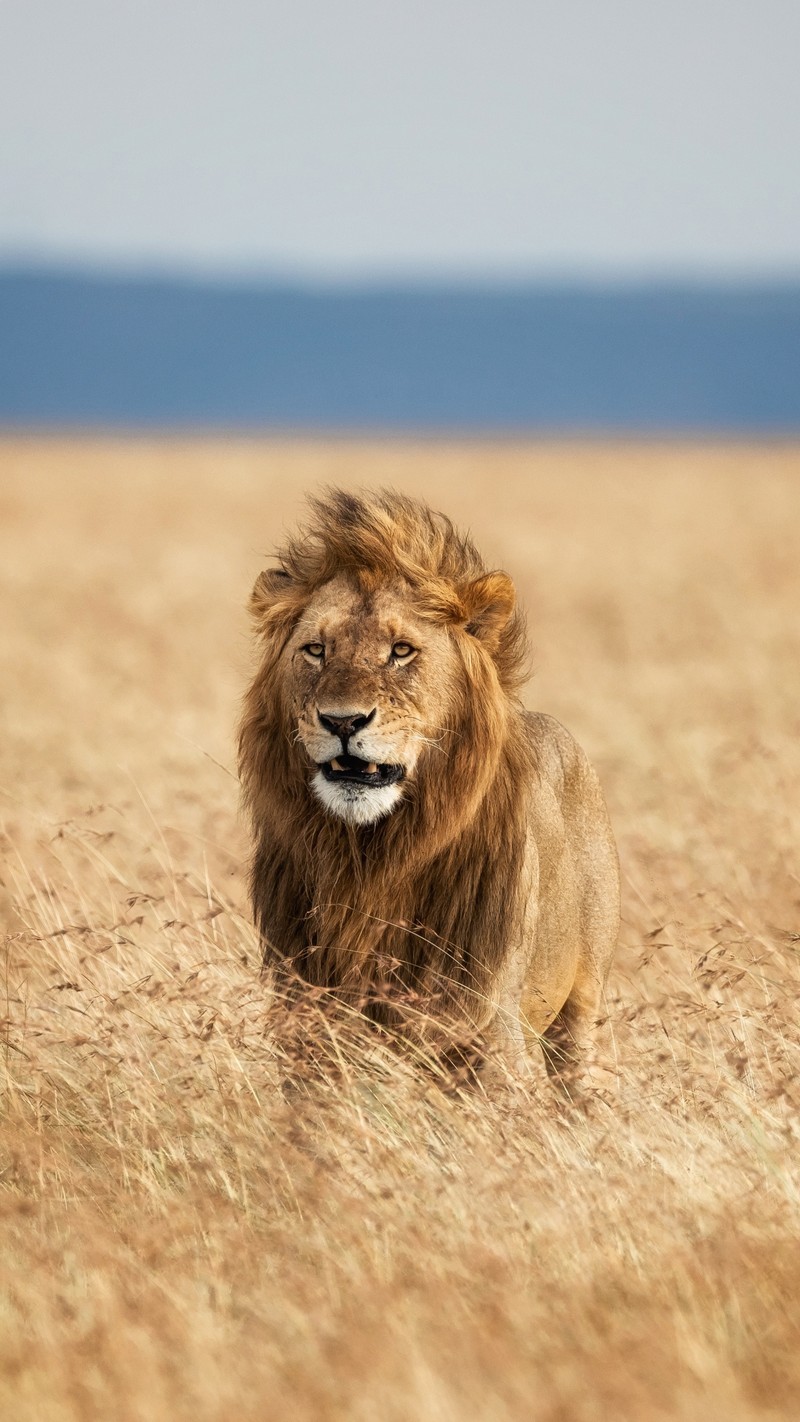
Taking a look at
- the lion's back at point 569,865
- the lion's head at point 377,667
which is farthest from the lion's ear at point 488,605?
the lion's back at point 569,865

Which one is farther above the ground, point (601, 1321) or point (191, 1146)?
point (601, 1321)

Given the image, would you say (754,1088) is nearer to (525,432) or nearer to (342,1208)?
(342,1208)

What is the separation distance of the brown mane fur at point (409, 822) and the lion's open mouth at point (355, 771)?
181 mm

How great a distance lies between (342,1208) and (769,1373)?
4.05 ft

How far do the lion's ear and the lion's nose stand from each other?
0.63 m

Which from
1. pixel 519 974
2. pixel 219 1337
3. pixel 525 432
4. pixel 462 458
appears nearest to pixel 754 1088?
pixel 519 974

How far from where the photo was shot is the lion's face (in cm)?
493

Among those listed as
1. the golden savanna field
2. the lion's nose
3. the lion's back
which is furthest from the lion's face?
the golden savanna field

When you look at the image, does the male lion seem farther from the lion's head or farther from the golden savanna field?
the golden savanna field

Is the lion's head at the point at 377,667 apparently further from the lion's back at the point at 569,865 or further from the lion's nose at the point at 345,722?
the lion's back at the point at 569,865

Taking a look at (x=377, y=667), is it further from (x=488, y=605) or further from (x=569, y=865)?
(x=569, y=865)

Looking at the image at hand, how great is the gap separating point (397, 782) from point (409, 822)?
21 cm

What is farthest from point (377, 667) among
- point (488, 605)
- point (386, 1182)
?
point (386, 1182)

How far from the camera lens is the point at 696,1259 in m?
4.09
